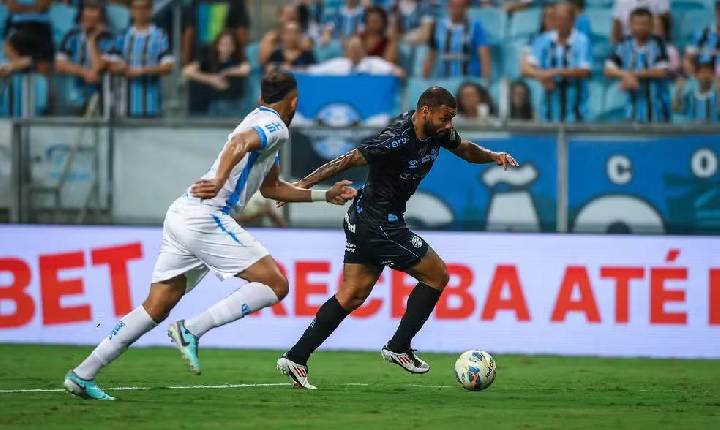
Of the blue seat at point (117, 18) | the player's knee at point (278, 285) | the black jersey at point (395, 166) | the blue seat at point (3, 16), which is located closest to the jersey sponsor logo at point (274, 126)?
the player's knee at point (278, 285)

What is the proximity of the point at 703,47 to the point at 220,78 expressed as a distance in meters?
6.29

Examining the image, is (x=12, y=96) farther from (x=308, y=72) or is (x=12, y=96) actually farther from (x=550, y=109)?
(x=550, y=109)

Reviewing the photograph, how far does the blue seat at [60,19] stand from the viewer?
63.6 feet

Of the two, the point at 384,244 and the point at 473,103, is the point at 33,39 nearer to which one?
the point at 473,103

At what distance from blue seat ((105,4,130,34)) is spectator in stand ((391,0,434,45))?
145 inches

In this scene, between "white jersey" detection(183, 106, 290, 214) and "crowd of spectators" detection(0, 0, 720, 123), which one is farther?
"crowd of spectators" detection(0, 0, 720, 123)

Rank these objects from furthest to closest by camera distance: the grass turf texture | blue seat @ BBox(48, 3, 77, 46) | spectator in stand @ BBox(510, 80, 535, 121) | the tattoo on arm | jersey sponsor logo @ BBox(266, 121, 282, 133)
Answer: blue seat @ BBox(48, 3, 77, 46) → spectator in stand @ BBox(510, 80, 535, 121) → the tattoo on arm → jersey sponsor logo @ BBox(266, 121, 282, 133) → the grass turf texture

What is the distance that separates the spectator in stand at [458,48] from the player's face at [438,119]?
7072 millimetres

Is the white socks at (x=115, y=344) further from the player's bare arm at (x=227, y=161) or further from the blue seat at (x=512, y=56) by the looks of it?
the blue seat at (x=512, y=56)

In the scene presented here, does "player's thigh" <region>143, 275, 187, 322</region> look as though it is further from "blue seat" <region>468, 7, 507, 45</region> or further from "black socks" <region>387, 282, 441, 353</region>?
"blue seat" <region>468, 7, 507, 45</region>

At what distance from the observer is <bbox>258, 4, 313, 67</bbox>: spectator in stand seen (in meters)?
18.5

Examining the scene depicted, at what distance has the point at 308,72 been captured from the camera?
58.4 feet

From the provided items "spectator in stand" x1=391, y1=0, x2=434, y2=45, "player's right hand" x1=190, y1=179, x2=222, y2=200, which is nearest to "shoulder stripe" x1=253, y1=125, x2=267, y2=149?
"player's right hand" x1=190, y1=179, x2=222, y2=200

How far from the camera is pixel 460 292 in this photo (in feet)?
50.6
